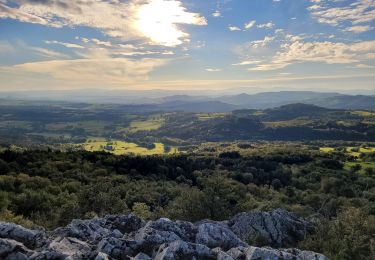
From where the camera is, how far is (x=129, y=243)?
29719 mm

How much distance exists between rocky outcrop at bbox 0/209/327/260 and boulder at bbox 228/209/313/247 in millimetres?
3126

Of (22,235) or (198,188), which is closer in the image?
(22,235)

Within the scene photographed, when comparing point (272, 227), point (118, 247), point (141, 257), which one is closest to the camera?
point (141, 257)

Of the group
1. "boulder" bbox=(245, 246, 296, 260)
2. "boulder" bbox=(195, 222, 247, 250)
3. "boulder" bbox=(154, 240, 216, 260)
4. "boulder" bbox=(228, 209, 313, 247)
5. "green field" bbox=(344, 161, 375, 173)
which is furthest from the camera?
"green field" bbox=(344, 161, 375, 173)

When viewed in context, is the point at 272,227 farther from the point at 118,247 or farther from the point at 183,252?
the point at 118,247

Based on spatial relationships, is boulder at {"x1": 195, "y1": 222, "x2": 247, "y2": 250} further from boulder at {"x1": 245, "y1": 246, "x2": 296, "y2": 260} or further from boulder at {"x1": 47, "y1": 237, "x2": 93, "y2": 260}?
boulder at {"x1": 47, "y1": 237, "x2": 93, "y2": 260}

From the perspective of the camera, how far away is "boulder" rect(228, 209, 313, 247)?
42.7 meters

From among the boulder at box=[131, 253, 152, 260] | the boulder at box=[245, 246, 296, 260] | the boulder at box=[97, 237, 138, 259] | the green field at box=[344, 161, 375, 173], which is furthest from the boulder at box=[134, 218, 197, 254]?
the green field at box=[344, 161, 375, 173]

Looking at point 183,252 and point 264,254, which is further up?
point 183,252

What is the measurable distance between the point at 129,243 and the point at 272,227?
21682 millimetres

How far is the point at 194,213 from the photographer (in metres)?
52.2

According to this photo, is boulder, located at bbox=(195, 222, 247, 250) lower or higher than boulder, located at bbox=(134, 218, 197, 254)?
lower

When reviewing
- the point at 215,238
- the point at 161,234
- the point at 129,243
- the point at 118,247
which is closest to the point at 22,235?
the point at 118,247

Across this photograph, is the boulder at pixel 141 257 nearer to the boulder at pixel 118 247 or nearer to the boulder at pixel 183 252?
the boulder at pixel 183 252
